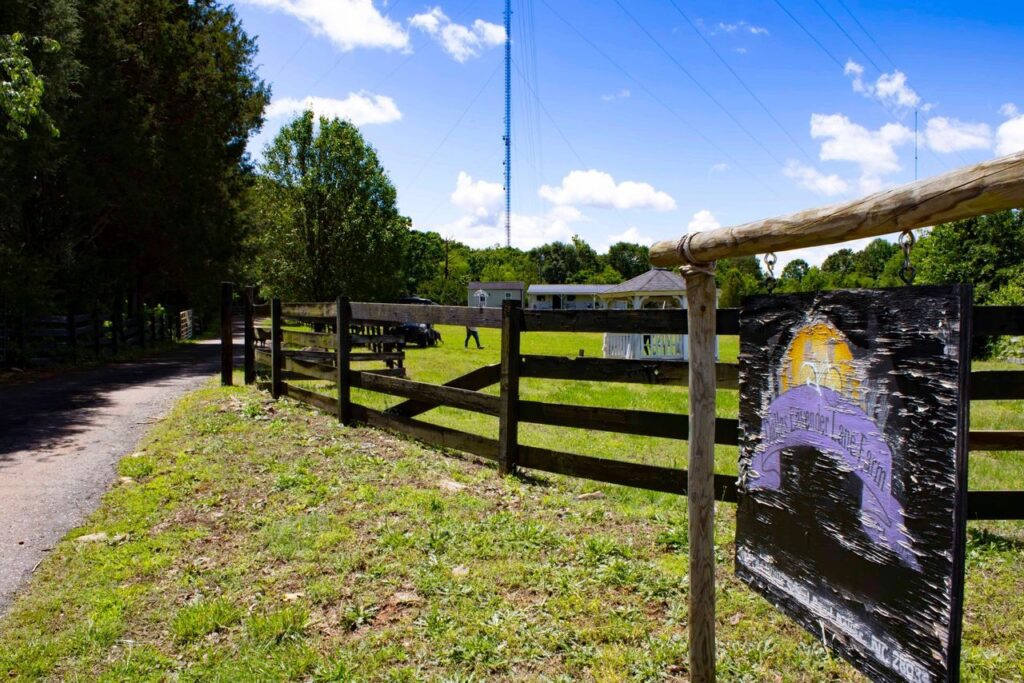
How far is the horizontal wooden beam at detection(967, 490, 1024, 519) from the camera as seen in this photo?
13.6 ft

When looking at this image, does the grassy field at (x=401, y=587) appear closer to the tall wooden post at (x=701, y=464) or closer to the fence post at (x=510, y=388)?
the fence post at (x=510, y=388)

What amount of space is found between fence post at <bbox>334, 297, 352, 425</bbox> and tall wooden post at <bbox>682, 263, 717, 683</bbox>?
6126mm

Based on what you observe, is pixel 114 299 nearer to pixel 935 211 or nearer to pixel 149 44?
pixel 149 44

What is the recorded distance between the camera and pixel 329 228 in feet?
112

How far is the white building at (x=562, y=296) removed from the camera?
8056 cm

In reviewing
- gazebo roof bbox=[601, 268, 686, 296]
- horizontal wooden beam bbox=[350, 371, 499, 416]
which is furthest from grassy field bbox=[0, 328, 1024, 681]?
gazebo roof bbox=[601, 268, 686, 296]

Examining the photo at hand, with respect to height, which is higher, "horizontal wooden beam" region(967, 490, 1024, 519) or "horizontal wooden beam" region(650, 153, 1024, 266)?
"horizontal wooden beam" region(650, 153, 1024, 266)

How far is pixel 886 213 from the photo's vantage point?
5.81 ft

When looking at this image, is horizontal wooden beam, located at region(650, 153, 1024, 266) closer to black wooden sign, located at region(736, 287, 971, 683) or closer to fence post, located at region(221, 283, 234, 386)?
black wooden sign, located at region(736, 287, 971, 683)

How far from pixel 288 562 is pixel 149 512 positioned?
68.4 inches

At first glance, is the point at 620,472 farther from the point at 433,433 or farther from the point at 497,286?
the point at 497,286

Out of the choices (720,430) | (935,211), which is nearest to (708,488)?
(935,211)

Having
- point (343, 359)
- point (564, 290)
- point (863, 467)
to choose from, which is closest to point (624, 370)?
point (863, 467)

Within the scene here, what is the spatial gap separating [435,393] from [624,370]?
2302mm
